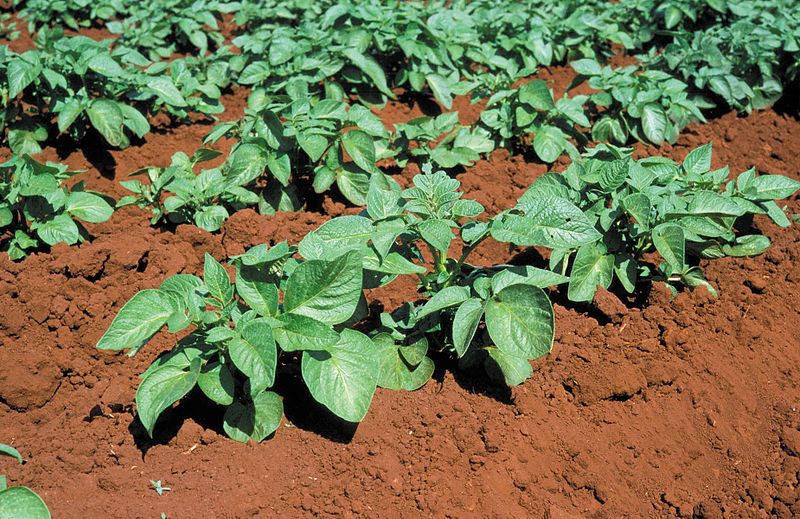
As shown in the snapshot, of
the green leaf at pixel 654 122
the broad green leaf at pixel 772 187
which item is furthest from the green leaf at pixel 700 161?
the green leaf at pixel 654 122

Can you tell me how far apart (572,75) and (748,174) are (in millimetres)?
2580

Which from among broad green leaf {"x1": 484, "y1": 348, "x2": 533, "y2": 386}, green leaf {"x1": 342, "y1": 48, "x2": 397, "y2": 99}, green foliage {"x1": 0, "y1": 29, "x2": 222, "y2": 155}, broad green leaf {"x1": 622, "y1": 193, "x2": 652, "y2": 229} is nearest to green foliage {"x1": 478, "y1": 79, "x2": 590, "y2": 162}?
green leaf {"x1": 342, "y1": 48, "x2": 397, "y2": 99}

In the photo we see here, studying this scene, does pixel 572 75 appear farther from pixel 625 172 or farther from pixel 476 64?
pixel 625 172

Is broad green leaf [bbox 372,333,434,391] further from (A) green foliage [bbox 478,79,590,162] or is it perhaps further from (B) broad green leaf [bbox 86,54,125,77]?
(B) broad green leaf [bbox 86,54,125,77]

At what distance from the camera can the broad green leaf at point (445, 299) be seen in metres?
2.16

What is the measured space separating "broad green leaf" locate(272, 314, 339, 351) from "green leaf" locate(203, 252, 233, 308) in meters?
0.23

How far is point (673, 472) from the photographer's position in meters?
2.24

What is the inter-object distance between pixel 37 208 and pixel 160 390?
4.78 feet

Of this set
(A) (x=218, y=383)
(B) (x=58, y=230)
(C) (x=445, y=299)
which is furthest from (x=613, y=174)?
(B) (x=58, y=230)

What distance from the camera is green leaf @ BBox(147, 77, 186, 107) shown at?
3.82 metres

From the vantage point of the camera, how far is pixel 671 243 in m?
2.46

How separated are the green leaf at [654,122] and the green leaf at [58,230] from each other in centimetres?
323

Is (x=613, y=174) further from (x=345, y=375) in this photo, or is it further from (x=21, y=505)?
(x=21, y=505)

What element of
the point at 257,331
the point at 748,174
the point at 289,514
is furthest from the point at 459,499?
the point at 748,174
